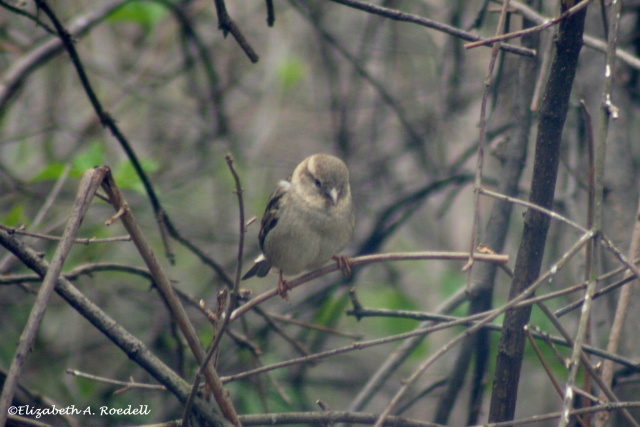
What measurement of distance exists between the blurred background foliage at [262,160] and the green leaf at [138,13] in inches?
1.1

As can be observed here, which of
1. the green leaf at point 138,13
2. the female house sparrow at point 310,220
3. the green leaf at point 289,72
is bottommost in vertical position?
the female house sparrow at point 310,220

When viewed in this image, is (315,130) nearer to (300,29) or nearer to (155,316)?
(300,29)

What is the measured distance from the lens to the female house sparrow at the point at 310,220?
11.4 ft

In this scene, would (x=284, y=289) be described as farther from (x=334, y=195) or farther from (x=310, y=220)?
(x=334, y=195)

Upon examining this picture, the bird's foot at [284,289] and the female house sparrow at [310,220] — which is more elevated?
the female house sparrow at [310,220]

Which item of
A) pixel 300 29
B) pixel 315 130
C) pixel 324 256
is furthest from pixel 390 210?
pixel 300 29

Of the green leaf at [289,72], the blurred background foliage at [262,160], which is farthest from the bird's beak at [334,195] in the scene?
the green leaf at [289,72]

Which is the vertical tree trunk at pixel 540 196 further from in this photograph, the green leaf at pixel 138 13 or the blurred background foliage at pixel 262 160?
the green leaf at pixel 138 13

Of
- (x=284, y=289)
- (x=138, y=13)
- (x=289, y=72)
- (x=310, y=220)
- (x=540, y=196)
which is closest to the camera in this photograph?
(x=540, y=196)

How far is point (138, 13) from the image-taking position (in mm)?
4789

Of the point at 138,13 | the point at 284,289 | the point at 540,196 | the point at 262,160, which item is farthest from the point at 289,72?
the point at 540,196

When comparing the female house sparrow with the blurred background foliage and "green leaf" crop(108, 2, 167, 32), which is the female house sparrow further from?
"green leaf" crop(108, 2, 167, 32)

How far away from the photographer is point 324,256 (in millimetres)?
3496

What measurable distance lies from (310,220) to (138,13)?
2.62 m
